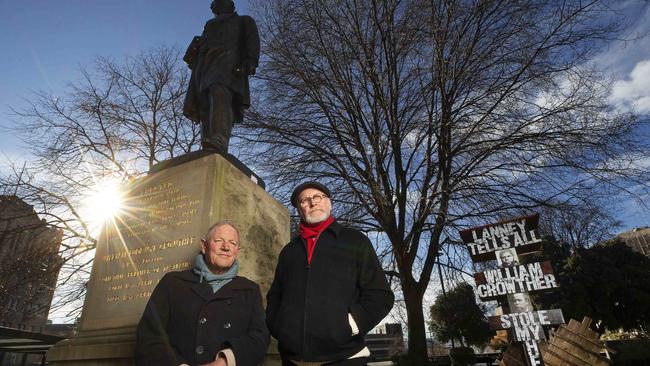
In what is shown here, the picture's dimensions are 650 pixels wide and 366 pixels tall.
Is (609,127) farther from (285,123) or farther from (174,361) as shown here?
(174,361)

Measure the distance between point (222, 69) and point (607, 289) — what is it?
2677 centimetres

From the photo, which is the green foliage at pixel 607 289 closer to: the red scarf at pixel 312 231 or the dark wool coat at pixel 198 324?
the red scarf at pixel 312 231

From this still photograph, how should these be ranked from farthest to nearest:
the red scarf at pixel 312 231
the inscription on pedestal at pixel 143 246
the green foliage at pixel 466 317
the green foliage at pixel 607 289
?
the green foliage at pixel 466 317 < the green foliage at pixel 607 289 < the inscription on pedestal at pixel 143 246 < the red scarf at pixel 312 231

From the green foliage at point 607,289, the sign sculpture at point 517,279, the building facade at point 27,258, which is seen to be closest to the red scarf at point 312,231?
the sign sculpture at point 517,279

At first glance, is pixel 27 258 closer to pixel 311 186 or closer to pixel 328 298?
pixel 311 186

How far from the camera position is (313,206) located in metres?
2.24

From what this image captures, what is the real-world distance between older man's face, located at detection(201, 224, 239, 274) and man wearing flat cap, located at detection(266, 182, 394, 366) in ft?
1.17

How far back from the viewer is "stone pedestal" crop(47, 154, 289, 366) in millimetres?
2965

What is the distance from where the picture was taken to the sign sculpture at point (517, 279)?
7.38 metres

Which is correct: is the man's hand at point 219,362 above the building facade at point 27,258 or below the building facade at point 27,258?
below

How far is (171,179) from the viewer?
369 cm

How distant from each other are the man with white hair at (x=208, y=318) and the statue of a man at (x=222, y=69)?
2582 millimetres

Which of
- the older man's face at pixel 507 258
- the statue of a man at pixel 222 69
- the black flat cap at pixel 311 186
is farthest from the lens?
the older man's face at pixel 507 258

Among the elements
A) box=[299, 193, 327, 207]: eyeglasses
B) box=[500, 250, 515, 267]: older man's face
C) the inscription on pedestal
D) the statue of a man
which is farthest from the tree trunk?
box=[299, 193, 327, 207]: eyeglasses
